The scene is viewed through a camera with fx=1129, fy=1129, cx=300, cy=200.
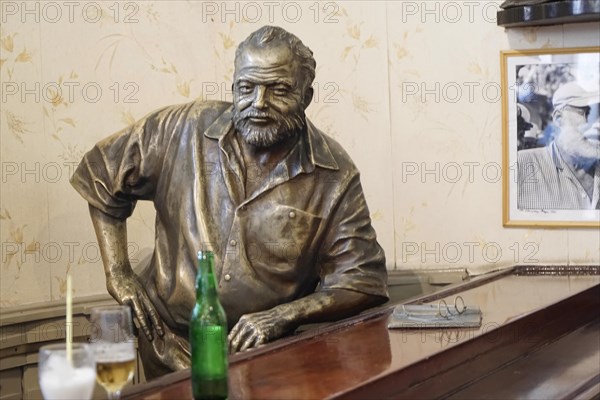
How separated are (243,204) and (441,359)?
1.13 m

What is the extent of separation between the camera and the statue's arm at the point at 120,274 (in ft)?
12.5

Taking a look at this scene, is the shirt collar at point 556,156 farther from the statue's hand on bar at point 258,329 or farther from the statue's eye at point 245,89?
the statue's hand on bar at point 258,329

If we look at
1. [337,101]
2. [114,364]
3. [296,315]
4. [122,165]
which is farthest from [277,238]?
[114,364]

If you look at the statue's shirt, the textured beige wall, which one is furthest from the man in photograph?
the statue's shirt

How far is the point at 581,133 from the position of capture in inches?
200

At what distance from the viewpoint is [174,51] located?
487 centimetres

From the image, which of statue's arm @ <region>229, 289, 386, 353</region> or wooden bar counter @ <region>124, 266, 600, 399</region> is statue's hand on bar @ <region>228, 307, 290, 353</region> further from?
wooden bar counter @ <region>124, 266, 600, 399</region>

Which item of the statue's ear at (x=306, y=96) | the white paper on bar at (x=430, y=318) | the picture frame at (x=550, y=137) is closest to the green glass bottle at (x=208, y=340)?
the white paper on bar at (x=430, y=318)

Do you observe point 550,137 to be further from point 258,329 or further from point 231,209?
point 258,329

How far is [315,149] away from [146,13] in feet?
4.10

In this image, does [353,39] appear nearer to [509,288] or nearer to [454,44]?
[454,44]

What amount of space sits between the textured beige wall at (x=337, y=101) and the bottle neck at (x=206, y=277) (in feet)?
7.76

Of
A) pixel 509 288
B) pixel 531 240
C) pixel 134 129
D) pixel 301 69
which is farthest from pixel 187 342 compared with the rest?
pixel 531 240

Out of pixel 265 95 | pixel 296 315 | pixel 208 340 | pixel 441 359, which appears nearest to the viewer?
pixel 208 340
